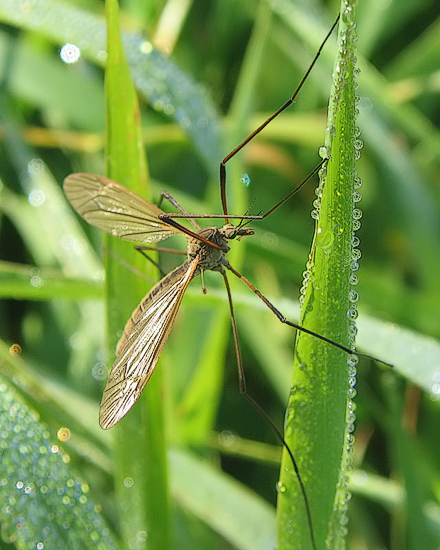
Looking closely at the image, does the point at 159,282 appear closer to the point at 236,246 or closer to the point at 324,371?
the point at 324,371

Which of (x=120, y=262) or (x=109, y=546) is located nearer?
(x=109, y=546)

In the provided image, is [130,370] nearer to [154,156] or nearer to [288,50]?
[154,156]

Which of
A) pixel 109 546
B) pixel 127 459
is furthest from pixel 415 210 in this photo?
pixel 109 546

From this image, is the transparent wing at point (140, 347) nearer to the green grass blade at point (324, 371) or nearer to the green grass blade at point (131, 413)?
the green grass blade at point (131, 413)

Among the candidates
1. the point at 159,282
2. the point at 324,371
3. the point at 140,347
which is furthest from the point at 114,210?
the point at 324,371

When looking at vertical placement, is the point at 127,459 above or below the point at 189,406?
below

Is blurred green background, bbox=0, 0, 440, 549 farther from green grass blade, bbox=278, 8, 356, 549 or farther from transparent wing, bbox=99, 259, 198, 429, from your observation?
green grass blade, bbox=278, 8, 356, 549

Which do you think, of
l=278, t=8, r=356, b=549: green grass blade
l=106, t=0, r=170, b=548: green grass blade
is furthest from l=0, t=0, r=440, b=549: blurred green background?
l=278, t=8, r=356, b=549: green grass blade
